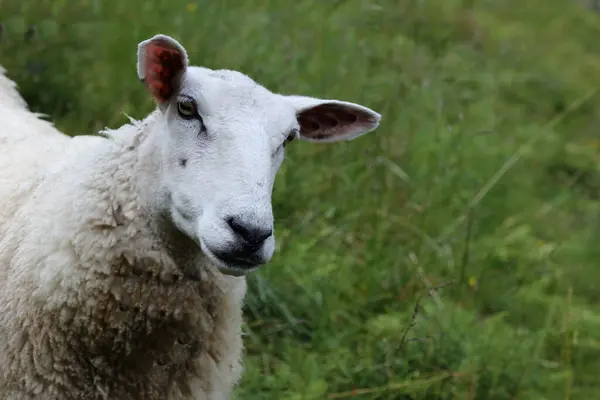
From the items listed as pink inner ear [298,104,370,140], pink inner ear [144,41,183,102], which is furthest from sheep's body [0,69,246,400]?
pink inner ear [298,104,370,140]

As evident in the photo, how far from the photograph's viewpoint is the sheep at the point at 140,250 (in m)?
1.94

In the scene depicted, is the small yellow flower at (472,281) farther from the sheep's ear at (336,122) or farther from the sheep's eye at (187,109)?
the sheep's eye at (187,109)

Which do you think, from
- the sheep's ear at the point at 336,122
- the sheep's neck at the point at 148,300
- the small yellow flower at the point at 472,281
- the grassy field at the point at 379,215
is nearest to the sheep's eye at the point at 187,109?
the sheep's neck at the point at 148,300

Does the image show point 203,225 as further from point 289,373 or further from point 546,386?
point 546,386

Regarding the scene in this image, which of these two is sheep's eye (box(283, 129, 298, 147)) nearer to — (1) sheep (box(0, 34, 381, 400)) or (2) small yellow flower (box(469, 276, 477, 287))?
(1) sheep (box(0, 34, 381, 400))

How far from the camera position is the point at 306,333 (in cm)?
333

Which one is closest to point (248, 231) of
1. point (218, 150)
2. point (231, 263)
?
point (231, 263)

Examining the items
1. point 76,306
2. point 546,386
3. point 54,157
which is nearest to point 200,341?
point 76,306

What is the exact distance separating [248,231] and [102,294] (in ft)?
1.73

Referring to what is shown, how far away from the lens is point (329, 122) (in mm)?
2391

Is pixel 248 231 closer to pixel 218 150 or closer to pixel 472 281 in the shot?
pixel 218 150

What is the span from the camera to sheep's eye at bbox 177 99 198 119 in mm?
1966

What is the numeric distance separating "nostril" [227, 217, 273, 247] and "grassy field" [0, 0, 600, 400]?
1.24 meters

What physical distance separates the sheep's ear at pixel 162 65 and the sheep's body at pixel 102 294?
0.45 ft
